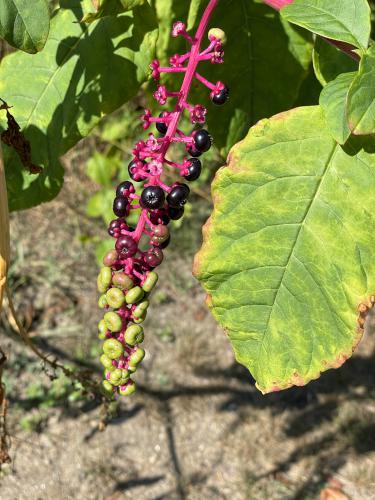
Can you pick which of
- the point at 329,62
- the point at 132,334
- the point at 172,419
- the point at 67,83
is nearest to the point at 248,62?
the point at 329,62

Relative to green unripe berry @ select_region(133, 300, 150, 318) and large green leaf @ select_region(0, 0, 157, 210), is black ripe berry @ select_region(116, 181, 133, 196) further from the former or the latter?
large green leaf @ select_region(0, 0, 157, 210)

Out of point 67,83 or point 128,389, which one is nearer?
point 128,389

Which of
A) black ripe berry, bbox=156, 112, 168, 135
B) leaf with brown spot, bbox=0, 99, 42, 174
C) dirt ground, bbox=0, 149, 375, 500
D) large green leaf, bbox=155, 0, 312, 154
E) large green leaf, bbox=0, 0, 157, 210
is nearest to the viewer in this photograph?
black ripe berry, bbox=156, 112, 168, 135

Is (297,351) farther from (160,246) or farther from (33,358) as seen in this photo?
(33,358)

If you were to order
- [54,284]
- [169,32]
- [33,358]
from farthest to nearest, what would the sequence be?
[54,284] → [33,358] → [169,32]

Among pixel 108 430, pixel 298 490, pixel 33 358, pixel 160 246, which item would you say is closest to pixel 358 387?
pixel 298 490

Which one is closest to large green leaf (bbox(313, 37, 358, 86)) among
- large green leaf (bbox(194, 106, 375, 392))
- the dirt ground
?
large green leaf (bbox(194, 106, 375, 392))

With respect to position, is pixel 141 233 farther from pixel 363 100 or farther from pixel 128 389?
pixel 363 100
